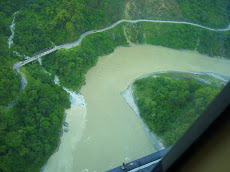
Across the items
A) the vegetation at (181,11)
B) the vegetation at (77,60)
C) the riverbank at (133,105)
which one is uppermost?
the vegetation at (181,11)

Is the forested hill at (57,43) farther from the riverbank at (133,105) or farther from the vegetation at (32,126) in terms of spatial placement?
the riverbank at (133,105)

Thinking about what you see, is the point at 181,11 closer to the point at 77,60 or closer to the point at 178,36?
the point at 178,36

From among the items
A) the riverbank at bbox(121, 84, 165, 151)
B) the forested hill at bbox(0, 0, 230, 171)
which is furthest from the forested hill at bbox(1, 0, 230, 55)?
the riverbank at bbox(121, 84, 165, 151)

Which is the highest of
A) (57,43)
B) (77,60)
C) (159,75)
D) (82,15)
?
(82,15)

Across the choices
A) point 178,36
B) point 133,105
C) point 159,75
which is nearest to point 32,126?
point 133,105

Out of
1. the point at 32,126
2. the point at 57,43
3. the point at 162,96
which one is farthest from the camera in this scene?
the point at 57,43

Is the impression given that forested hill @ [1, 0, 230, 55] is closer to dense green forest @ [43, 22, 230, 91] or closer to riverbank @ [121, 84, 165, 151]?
dense green forest @ [43, 22, 230, 91]

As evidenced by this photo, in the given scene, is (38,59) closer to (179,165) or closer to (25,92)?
(25,92)

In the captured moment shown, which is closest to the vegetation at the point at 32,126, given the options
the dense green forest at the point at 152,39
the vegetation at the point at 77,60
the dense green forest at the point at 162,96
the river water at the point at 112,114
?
the river water at the point at 112,114
